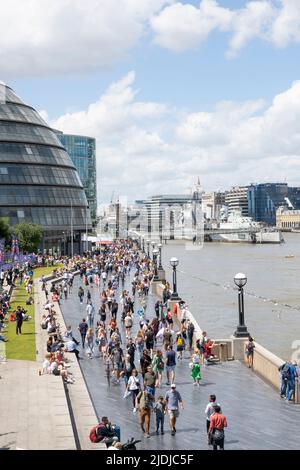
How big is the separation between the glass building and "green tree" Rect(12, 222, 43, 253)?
23.0ft

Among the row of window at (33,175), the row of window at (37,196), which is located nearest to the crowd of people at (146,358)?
the row of window at (37,196)

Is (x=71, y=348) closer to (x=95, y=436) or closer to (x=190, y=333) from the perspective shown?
(x=190, y=333)

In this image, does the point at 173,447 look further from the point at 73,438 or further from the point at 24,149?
the point at 24,149

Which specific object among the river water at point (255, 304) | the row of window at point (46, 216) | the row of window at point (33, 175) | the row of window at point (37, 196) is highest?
the row of window at point (33, 175)

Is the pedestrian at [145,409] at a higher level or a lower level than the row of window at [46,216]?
lower

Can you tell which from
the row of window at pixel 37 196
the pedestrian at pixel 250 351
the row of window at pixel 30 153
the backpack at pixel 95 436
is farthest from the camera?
the row of window at pixel 37 196

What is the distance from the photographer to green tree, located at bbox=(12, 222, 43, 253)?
234 feet

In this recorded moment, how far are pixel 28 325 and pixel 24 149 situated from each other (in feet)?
174

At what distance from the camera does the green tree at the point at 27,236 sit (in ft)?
234

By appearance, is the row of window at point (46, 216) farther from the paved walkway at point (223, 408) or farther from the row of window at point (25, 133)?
the paved walkway at point (223, 408)

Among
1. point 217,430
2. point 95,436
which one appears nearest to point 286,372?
point 217,430

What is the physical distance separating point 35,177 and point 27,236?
11.4m

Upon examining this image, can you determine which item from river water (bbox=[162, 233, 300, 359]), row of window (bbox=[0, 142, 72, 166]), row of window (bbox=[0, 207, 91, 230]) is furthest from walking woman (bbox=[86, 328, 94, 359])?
row of window (bbox=[0, 142, 72, 166])

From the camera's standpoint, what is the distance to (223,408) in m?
17.6
